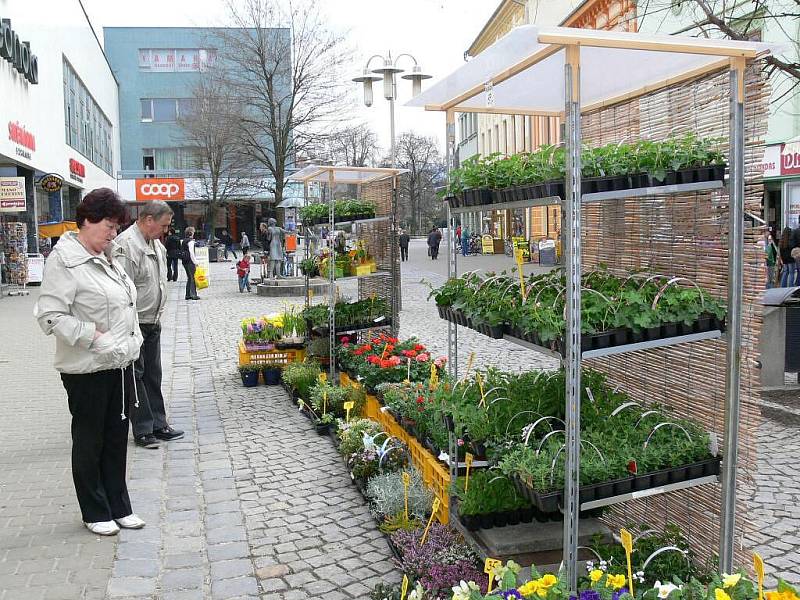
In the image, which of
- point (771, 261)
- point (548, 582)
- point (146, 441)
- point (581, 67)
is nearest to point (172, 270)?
point (771, 261)

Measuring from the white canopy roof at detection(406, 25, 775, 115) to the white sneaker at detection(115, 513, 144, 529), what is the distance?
2.95 metres

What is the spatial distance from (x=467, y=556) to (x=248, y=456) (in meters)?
2.94

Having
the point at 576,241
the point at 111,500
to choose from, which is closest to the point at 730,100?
the point at 576,241

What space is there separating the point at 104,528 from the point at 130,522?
163 millimetres

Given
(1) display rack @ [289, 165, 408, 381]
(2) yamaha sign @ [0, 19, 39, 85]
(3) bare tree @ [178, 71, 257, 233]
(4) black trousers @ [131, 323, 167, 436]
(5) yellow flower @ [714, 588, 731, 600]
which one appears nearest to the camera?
(5) yellow flower @ [714, 588, 731, 600]

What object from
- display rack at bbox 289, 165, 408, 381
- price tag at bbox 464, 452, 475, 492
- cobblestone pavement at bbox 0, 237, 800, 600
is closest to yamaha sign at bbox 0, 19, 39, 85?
cobblestone pavement at bbox 0, 237, 800, 600

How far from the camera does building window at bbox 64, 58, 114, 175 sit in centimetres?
3119

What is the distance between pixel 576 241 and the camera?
10.2 ft

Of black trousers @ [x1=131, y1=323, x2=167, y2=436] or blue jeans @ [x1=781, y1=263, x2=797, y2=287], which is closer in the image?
black trousers @ [x1=131, y1=323, x2=167, y2=436]

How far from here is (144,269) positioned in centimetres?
613

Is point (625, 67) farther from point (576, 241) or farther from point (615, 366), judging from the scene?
point (615, 366)

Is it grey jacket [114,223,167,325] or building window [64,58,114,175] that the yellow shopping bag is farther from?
grey jacket [114,223,167,325]

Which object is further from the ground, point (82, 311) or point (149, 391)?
point (82, 311)

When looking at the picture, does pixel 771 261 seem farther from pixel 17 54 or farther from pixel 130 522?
pixel 17 54
